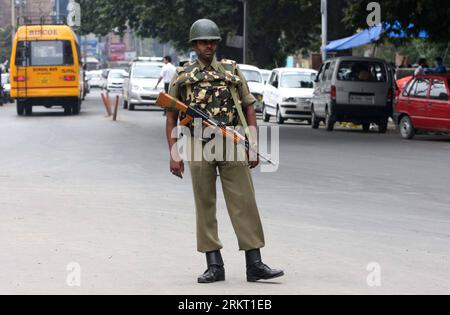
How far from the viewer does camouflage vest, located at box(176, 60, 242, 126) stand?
852cm

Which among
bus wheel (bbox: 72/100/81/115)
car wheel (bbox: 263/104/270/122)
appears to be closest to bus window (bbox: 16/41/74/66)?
bus wheel (bbox: 72/100/81/115)

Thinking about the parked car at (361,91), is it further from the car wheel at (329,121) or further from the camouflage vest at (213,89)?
the camouflage vest at (213,89)

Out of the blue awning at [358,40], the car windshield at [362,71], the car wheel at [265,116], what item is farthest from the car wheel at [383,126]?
the car wheel at [265,116]

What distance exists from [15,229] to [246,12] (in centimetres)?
4237

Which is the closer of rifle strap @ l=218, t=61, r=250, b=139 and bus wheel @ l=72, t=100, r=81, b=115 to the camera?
rifle strap @ l=218, t=61, r=250, b=139

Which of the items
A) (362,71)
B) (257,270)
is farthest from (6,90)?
(257,270)

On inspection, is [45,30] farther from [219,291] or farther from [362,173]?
[219,291]

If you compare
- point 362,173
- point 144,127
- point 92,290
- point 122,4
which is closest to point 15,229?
point 92,290

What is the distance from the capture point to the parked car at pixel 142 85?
44156mm

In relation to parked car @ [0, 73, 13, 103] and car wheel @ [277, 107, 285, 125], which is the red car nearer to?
car wheel @ [277, 107, 285, 125]

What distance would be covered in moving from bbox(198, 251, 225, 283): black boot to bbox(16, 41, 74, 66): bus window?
3229 cm

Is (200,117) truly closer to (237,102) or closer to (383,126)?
(237,102)

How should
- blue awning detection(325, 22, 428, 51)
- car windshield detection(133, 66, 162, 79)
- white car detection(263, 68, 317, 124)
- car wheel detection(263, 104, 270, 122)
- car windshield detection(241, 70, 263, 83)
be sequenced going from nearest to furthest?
white car detection(263, 68, 317, 124) → blue awning detection(325, 22, 428, 51) → car wheel detection(263, 104, 270, 122) → car windshield detection(241, 70, 263, 83) → car windshield detection(133, 66, 162, 79)

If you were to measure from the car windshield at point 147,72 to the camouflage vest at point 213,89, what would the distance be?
122 ft
